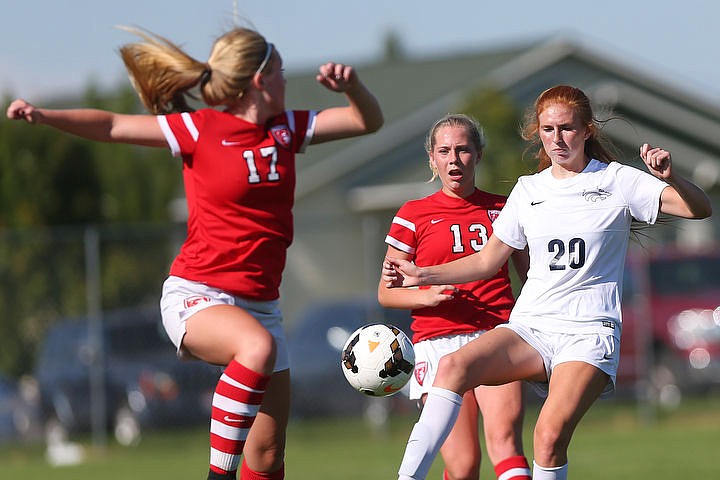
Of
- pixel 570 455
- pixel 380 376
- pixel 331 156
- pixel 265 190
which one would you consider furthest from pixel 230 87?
pixel 331 156

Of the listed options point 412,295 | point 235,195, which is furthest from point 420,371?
point 235,195

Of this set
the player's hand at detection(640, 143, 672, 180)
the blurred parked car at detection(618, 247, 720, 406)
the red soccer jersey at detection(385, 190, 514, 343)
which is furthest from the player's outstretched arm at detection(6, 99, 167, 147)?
the blurred parked car at detection(618, 247, 720, 406)

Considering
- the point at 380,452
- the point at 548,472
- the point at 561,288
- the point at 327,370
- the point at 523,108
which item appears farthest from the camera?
the point at 523,108

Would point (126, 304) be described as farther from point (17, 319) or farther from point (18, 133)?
point (18, 133)

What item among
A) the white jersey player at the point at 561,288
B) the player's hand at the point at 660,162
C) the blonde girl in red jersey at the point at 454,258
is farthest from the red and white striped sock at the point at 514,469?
the player's hand at the point at 660,162

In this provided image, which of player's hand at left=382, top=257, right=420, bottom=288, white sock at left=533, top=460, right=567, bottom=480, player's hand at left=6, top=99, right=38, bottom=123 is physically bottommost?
white sock at left=533, top=460, right=567, bottom=480

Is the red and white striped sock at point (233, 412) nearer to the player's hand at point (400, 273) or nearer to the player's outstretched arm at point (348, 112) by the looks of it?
the player's hand at point (400, 273)

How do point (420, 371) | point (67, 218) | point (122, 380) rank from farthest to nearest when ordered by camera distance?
point (67, 218)
point (122, 380)
point (420, 371)

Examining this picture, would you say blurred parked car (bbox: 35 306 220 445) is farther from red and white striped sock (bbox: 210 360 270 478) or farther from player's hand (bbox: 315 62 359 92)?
player's hand (bbox: 315 62 359 92)

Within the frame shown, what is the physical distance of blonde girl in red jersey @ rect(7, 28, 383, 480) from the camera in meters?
6.11

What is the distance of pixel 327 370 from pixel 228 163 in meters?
9.72

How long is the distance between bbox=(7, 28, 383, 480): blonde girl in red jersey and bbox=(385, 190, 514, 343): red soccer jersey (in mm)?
600

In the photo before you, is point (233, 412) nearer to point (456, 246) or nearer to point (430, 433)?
point (430, 433)

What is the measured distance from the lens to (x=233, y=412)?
6.05 metres
